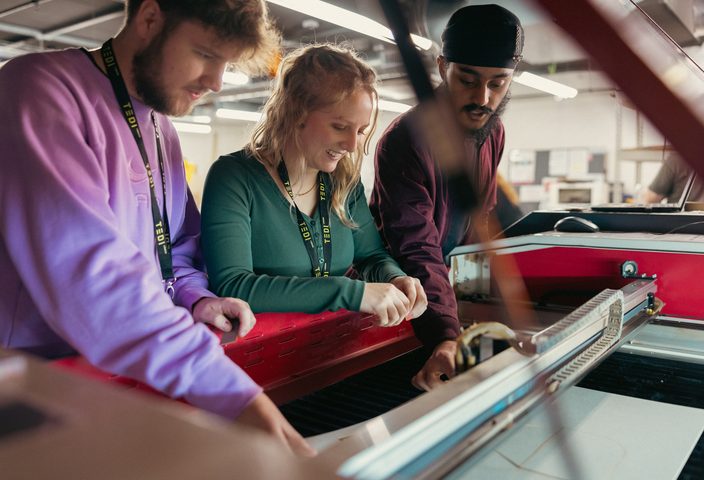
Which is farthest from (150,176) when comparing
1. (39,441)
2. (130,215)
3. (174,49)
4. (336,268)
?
(39,441)

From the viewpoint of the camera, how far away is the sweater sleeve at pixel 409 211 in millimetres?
1494

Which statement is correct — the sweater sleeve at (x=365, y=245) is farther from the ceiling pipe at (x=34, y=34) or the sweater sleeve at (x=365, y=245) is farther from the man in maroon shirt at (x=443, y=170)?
the ceiling pipe at (x=34, y=34)

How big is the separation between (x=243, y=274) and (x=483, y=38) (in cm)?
74

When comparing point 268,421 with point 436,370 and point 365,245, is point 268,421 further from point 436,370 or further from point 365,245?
point 365,245

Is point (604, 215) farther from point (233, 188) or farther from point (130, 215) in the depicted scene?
point (130, 215)

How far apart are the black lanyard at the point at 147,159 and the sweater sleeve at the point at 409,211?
621mm

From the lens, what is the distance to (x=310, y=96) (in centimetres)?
135

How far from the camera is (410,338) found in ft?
4.72

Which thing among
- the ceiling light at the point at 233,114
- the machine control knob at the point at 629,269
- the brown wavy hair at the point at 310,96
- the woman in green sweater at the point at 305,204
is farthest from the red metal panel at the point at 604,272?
the ceiling light at the point at 233,114

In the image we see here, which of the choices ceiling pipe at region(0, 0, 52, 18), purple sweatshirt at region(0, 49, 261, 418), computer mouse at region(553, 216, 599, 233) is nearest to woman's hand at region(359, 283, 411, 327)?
purple sweatshirt at region(0, 49, 261, 418)

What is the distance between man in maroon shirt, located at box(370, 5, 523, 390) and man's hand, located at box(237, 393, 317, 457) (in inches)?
22.5

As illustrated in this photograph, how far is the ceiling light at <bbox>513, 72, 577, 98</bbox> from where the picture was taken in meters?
7.07

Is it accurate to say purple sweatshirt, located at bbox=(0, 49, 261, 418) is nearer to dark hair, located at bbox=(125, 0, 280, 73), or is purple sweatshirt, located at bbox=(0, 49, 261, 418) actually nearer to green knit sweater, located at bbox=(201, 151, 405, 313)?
dark hair, located at bbox=(125, 0, 280, 73)

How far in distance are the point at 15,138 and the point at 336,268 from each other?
0.75m
